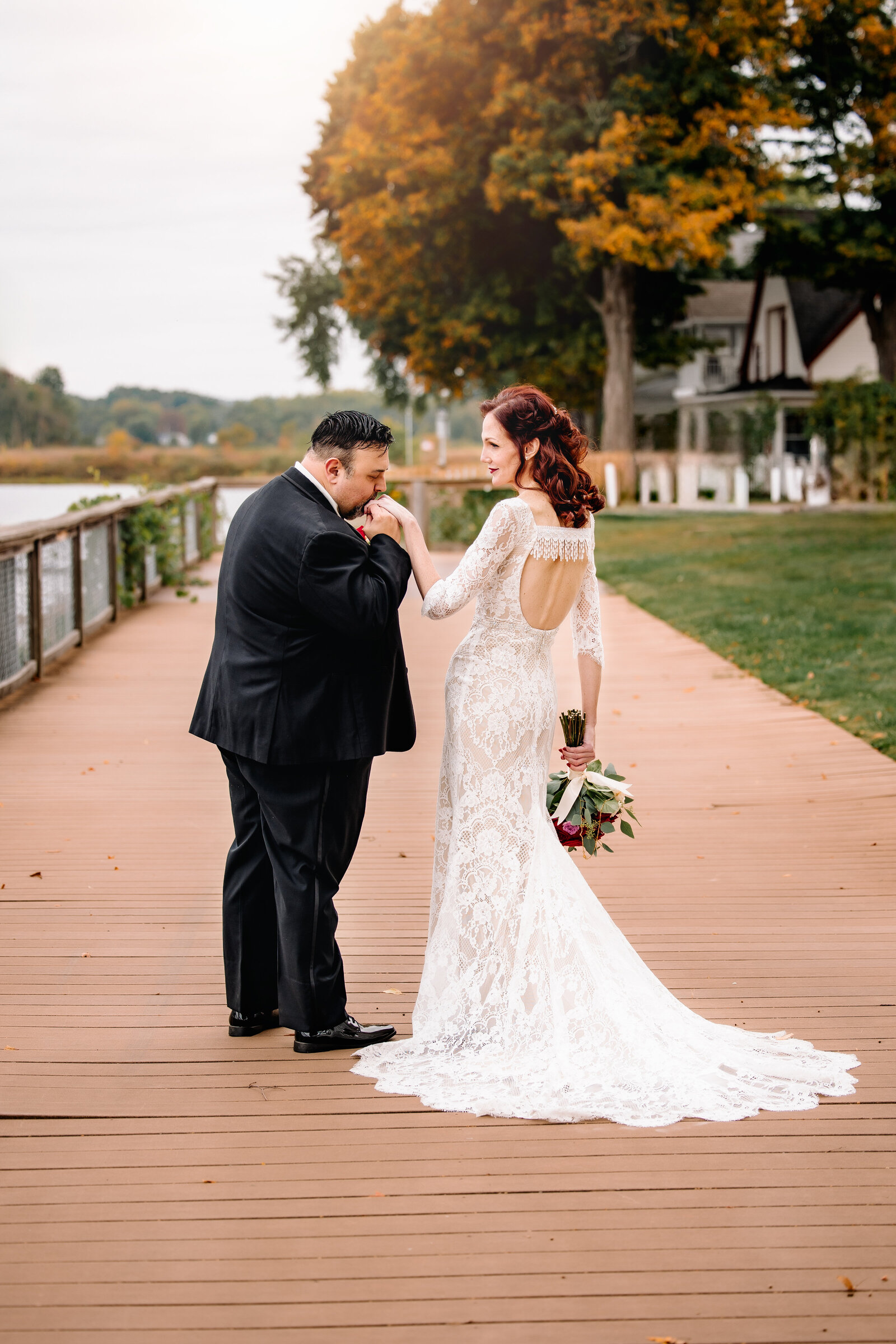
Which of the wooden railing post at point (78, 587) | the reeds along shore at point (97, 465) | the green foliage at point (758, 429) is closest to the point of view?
the wooden railing post at point (78, 587)

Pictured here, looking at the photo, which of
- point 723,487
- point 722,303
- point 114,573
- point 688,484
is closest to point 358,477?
point 114,573

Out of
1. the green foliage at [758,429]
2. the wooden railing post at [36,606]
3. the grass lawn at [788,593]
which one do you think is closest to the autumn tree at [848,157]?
the green foliage at [758,429]

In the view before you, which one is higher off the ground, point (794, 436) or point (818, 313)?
point (818, 313)

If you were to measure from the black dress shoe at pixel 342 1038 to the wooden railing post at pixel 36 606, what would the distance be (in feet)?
24.9

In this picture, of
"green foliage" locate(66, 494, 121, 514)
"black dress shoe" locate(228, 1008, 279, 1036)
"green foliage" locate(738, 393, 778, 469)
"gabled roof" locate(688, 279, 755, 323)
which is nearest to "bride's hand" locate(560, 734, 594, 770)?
"black dress shoe" locate(228, 1008, 279, 1036)

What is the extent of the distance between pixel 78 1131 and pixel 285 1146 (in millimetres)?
537

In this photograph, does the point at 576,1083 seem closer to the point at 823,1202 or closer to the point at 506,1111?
the point at 506,1111

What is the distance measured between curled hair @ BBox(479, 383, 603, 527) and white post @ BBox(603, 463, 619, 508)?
1049 inches

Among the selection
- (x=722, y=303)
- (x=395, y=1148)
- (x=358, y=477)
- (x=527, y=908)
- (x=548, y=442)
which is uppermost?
(x=722, y=303)

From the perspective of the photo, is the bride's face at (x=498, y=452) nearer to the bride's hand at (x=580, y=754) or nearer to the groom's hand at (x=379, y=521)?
the groom's hand at (x=379, y=521)

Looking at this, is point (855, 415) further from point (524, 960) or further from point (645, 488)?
point (524, 960)

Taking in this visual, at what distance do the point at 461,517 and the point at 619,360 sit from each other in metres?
12.1

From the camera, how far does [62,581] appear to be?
12.4 metres

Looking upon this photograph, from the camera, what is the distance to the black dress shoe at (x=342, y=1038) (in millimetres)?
4012
